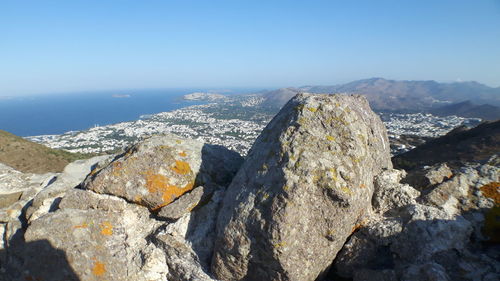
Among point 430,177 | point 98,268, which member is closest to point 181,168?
point 98,268

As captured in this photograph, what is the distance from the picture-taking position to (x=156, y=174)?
738cm

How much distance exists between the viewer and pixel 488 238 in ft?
18.9

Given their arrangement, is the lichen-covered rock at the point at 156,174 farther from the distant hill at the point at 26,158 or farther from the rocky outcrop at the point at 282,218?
the distant hill at the point at 26,158

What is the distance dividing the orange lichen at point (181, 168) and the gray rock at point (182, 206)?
70cm

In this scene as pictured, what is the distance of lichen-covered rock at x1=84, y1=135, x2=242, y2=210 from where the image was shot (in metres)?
7.25

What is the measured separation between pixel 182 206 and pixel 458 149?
44.6 meters

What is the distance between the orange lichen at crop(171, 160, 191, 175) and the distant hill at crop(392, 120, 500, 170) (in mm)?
32407

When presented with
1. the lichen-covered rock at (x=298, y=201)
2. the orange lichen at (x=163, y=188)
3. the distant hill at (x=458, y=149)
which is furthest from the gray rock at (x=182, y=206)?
the distant hill at (x=458, y=149)

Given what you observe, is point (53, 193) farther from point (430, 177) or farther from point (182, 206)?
point (430, 177)

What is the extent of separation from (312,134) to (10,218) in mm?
8658

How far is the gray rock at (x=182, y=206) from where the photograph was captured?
6.97 metres

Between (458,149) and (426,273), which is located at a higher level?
(426,273)

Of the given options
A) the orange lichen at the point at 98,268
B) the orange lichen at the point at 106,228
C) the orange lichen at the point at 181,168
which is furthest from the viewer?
the orange lichen at the point at 181,168

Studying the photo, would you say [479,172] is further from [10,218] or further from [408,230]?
[10,218]
